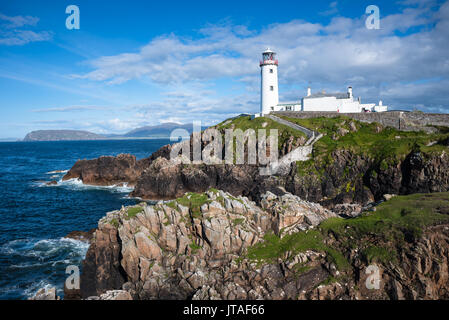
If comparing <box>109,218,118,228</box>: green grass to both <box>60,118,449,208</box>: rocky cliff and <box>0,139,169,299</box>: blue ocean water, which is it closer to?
<box>0,139,169,299</box>: blue ocean water

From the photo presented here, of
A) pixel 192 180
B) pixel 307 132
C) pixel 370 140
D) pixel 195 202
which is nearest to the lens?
pixel 195 202

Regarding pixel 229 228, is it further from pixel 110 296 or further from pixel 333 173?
pixel 333 173

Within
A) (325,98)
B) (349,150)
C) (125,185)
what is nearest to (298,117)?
(325,98)

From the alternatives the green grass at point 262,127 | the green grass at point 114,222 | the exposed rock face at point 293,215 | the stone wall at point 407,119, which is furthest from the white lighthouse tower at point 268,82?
the green grass at point 114,222

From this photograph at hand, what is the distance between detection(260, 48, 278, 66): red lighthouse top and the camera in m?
60.3

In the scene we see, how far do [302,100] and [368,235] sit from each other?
46649mm

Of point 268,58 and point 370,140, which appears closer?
point 370,140

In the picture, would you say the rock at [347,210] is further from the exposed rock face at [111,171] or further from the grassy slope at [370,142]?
the exposed rock face at [111,171]

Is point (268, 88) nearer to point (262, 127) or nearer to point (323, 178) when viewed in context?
point (262, 127)

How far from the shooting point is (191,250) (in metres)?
20.4

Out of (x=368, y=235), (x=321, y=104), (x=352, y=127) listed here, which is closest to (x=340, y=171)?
(x=352, y=127)

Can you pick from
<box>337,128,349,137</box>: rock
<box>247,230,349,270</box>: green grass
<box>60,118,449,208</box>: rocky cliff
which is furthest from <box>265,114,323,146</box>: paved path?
<box>247,230,349,270</box>: green grass

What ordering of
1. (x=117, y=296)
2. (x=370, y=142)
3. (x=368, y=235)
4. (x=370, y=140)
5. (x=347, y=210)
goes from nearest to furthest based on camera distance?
(x=117, y=296), (x=368, y=235), (x=347, y=210), (x=370, y=142), (x=370, y=140)

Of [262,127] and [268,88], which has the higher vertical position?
[268,88]
